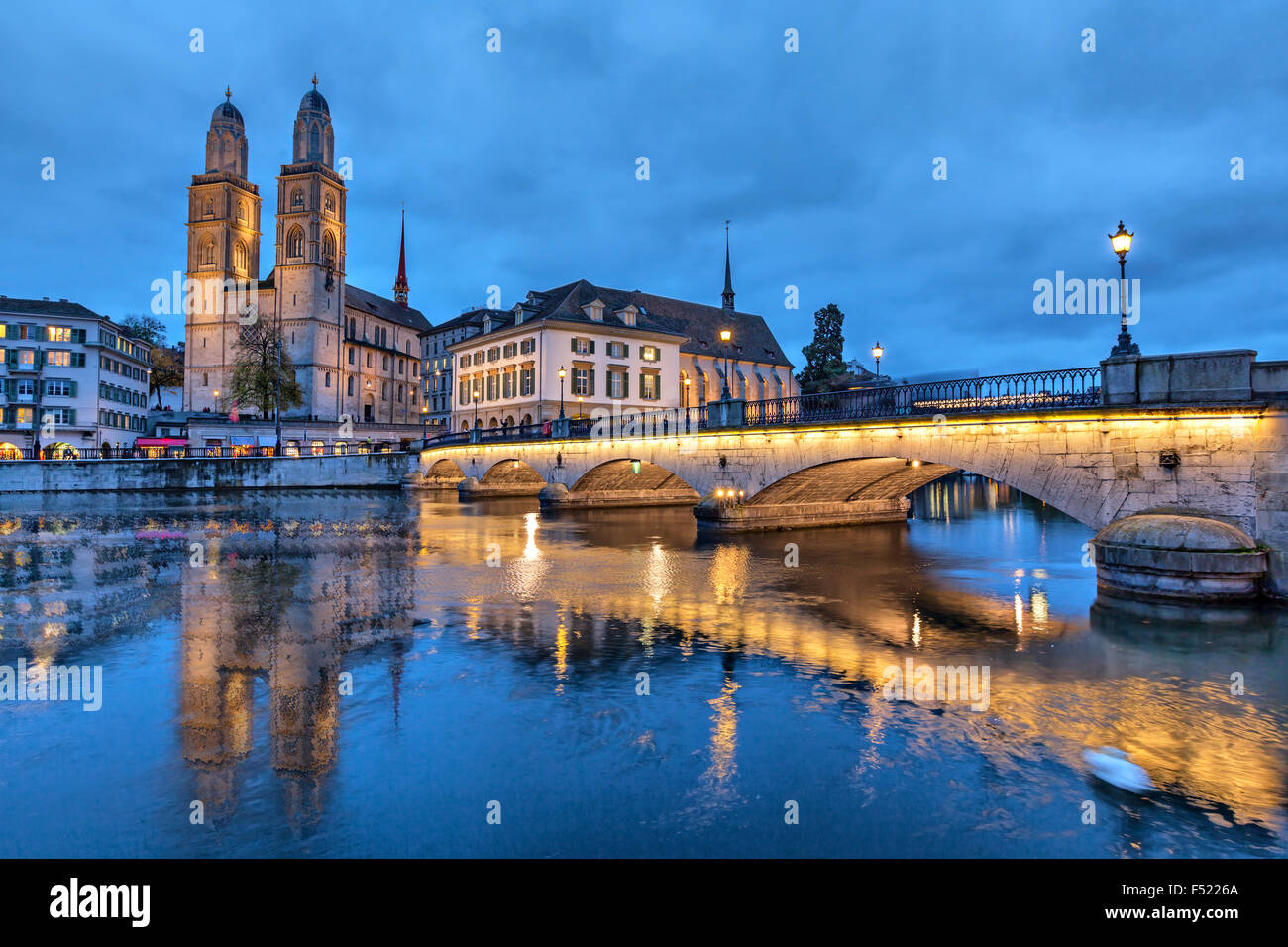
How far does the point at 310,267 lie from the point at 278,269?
4.20 m

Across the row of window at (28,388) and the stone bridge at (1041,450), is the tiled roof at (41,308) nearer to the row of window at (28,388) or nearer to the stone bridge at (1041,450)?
the row of window at (28,388)

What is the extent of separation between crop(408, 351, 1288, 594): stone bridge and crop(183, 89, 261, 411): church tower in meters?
74.3

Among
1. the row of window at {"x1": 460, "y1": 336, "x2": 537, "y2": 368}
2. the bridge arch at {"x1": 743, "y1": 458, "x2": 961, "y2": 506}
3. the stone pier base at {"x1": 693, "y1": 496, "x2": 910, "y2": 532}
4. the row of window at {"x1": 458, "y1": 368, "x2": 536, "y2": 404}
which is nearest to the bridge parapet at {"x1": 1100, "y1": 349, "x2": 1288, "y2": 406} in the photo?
the bridge arch at {"x1": 743, "y1": 458, "x2": 961, "y2": 506}

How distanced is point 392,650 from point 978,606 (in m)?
11.3

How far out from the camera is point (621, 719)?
25.2ft

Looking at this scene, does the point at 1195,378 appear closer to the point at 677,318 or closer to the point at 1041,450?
the point at 1041,450

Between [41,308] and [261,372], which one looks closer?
[41,308]

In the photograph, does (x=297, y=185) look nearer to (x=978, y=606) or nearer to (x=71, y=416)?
(x=71, y=416)

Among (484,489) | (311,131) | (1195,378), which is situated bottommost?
(484,489)

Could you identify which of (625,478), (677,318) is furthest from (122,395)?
(625,478)

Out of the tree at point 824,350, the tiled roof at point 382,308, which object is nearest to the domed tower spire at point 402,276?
the tiled roof at point 382,308

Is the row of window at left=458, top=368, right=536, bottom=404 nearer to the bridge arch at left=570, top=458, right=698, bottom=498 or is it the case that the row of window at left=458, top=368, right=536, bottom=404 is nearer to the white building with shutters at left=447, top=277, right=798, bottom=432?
the white building with shutters at left=447, top=277, right=798, bottom=432

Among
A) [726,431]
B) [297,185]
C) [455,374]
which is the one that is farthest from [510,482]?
[297,185]
